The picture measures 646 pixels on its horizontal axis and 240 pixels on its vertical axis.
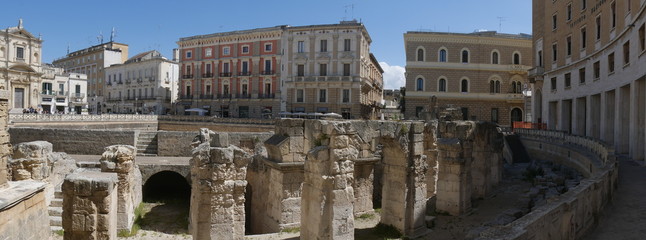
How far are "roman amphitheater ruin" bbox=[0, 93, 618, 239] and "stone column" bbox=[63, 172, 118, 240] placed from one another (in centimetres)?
2

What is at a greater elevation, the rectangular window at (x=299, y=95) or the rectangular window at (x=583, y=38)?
the rectangular window at (x=583, y=38)

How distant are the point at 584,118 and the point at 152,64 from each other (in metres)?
50.1

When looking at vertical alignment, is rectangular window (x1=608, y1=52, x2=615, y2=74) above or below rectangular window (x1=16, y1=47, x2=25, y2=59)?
below

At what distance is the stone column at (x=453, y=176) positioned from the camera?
13.6 metres

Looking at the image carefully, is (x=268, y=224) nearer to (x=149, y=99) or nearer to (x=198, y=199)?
(x=198, y=199)

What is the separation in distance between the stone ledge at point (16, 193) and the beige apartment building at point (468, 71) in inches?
1341

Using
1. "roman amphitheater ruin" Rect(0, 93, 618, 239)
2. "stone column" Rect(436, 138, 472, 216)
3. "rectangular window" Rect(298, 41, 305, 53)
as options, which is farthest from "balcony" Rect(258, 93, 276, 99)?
"stone column" Rect(436, 138, 472, 216)

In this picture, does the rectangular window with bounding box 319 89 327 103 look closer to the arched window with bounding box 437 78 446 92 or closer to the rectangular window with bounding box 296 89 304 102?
the rectangular window with bounding box 296 89 304 102

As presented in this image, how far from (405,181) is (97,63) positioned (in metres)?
68.1

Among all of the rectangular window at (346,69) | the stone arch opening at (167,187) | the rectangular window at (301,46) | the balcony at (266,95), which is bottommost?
the stone arch opening at (167,187)

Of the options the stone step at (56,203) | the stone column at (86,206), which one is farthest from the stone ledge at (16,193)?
the stone step at (56,203)

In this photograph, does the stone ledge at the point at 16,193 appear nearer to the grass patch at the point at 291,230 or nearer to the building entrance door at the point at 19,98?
the grass patch at the point at 291,230

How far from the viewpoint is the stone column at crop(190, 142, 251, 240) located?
28.4ft

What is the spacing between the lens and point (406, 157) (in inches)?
455
